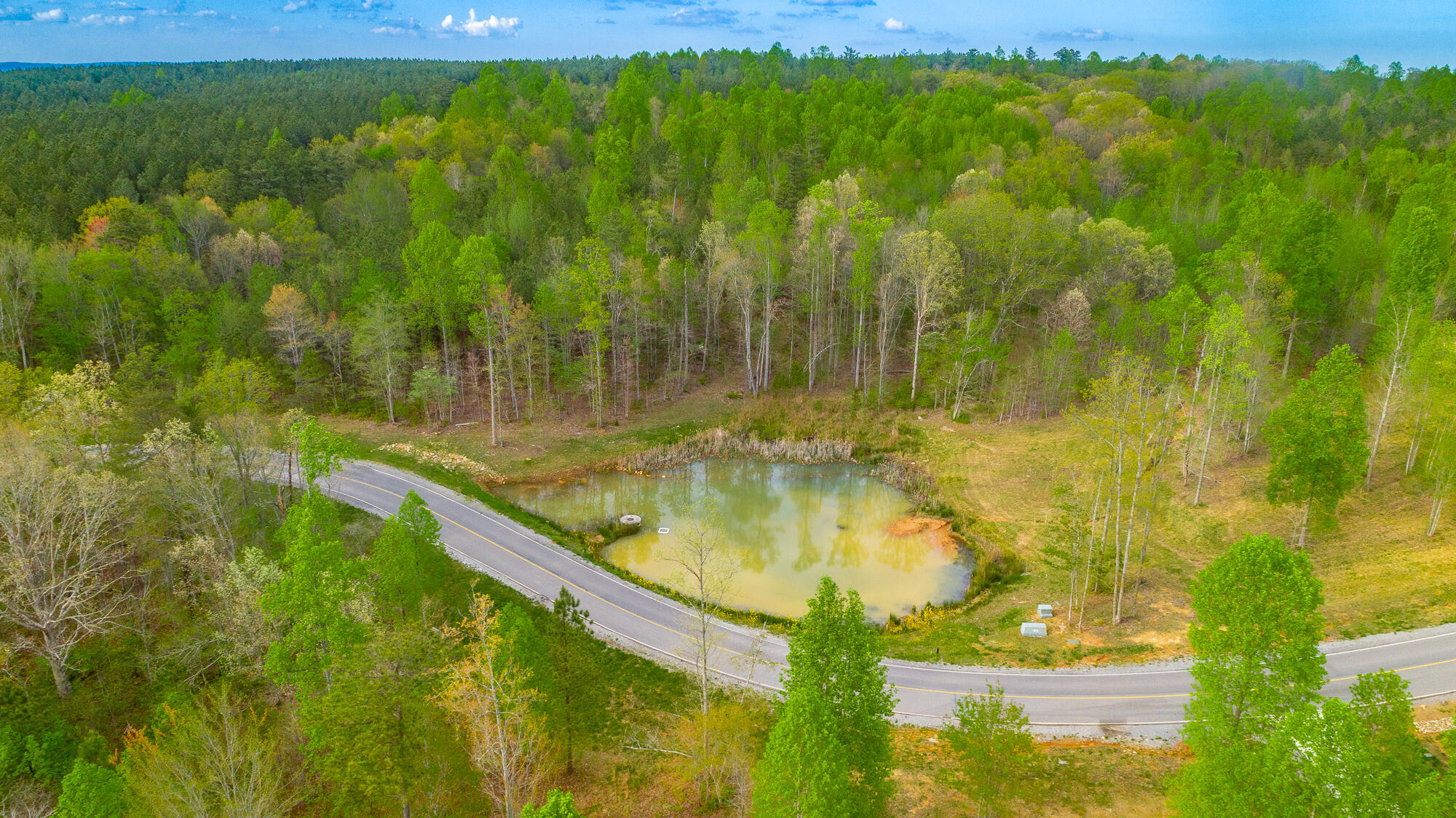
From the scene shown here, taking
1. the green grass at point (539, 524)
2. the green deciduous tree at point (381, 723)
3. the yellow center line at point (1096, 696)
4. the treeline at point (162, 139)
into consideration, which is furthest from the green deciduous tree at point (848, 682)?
the treeline at point (162, 139)

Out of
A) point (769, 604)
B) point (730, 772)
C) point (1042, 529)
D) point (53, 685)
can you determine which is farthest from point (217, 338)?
point (1042, 529)

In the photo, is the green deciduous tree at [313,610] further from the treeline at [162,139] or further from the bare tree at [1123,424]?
the treeline at [162,139]

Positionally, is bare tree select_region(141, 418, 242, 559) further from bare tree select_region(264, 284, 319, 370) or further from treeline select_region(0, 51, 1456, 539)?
bare tree select_region(264, 284, 319, 370)

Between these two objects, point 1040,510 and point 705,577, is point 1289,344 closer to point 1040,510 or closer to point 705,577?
point 1040,510

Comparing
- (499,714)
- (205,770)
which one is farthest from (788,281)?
(205,770)

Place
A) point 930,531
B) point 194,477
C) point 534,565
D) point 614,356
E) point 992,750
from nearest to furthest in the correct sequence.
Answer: point 992,750
point 194,477
point 534,565
point 930,531
point 614,356

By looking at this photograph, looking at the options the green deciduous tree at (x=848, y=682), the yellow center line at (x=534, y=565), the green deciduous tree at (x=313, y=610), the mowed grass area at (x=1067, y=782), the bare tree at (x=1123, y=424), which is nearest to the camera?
the green deciduous tree at (x=848, y=682)
